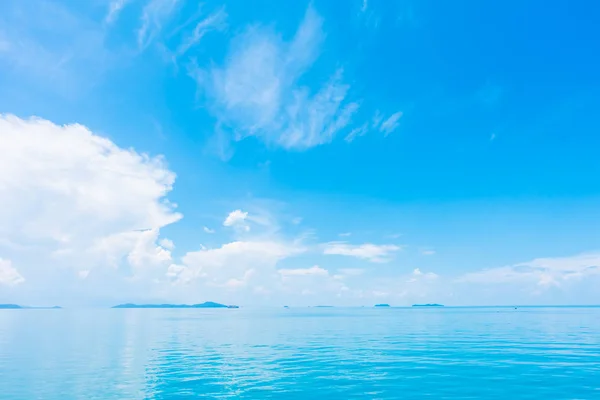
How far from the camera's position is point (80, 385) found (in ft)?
118

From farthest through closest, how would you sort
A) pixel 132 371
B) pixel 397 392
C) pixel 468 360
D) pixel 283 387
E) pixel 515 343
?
pixel 515 343 < pixel 468 360 < pixel 132 371 < pixel 283 387 < pixel 397 392

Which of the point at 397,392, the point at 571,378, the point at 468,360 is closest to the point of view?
the point at 397,392

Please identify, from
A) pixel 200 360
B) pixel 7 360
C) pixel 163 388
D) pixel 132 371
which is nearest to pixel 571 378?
pixel 163 388

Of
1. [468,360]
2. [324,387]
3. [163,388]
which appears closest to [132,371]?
[163,388]

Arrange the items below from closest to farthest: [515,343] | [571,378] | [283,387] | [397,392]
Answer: [397,392] → [283,387] → [571,378] → [515,343]

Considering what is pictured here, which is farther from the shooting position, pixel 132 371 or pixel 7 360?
pixel 7 360

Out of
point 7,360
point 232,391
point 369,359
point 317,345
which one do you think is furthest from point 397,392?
point 7,360

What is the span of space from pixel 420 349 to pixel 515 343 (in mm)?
18788

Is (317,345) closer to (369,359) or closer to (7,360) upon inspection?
(369,359)

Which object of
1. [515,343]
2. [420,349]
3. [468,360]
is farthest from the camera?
[515,343]

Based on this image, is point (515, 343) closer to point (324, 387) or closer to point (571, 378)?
point (571, 378)

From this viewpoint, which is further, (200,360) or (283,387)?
(200,360)

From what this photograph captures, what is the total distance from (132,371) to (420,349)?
1600 inches

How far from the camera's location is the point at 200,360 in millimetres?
51312
